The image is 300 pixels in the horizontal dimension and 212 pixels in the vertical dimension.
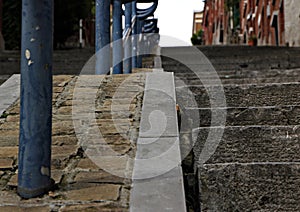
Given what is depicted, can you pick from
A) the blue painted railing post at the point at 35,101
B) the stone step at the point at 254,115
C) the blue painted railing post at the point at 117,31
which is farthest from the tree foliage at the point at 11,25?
the blue painted railing post at the point at 35,101

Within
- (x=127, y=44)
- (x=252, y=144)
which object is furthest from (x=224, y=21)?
(x=252, y=144)

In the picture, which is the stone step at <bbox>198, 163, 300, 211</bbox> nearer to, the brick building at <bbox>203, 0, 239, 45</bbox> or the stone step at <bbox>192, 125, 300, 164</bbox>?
the stone step at <bbox>192, 125, 300, 164</bbox>

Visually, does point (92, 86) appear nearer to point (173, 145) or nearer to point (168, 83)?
point (168, 83)

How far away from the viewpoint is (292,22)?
469 inches

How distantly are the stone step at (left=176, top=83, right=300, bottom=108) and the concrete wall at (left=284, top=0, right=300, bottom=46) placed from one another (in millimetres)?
8967

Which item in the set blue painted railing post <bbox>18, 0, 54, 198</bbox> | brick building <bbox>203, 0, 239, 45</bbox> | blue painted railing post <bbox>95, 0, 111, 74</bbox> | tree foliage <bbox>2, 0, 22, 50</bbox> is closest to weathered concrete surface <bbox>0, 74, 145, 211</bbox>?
blue painted railing post <bbox>18, 0, 54, 198</bbox>

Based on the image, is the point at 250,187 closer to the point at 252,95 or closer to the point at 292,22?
the point at 252,95

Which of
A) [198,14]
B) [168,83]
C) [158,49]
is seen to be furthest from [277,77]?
[198,14]

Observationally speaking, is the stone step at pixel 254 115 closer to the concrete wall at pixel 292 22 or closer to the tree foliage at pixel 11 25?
the concrete wall at pixel 292 22

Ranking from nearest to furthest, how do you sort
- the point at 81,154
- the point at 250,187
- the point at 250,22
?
the point at 250,187 < the point at 81,154 < the point at 250,22

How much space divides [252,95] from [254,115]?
13.2 inches

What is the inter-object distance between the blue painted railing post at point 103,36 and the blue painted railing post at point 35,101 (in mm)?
2287

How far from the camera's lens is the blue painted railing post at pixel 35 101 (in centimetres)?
146

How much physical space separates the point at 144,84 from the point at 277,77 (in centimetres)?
135
